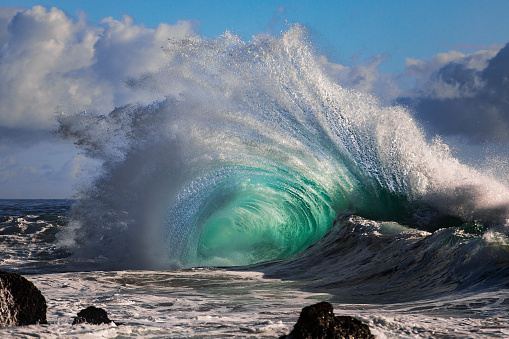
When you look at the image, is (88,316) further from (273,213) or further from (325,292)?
(273,213)

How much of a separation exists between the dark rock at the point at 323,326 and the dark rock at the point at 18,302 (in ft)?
8.17

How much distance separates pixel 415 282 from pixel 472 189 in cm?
585

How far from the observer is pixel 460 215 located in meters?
12.1

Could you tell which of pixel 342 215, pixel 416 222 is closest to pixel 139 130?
pixel 342 215

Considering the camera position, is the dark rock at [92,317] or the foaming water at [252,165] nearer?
the dark rock at [92,317]

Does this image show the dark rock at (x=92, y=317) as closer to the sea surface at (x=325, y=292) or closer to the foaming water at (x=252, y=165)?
the sea surface at (x=325, y=292)

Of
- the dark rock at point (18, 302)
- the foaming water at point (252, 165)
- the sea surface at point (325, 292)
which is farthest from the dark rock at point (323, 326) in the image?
the foaming water at point (252, 165)

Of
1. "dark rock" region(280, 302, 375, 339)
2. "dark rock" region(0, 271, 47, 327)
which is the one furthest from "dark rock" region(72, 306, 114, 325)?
"dark rock" region(280, 302, 375, 339)

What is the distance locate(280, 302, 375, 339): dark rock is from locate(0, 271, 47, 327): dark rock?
249 cm

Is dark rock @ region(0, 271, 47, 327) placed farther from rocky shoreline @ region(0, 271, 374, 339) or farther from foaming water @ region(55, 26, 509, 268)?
foaming water @ region(55, 26, 509, 268)

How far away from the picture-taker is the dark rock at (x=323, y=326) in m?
3.40

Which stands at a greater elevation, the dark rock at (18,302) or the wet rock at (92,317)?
the dark rock at (18,302)

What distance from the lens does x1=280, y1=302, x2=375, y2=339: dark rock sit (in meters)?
3.40

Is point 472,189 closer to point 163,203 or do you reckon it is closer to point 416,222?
point 416,222
